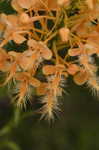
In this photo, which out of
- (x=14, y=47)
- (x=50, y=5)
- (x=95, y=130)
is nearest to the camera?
(x=50, y=5)

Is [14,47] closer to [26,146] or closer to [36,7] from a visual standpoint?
[36,7]

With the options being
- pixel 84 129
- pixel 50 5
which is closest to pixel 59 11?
pixel 50 5

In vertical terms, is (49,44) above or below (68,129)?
above

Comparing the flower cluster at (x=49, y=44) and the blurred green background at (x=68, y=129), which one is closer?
the flower cluster at (x=49, y=44)

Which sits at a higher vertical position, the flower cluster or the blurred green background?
the flower cluster

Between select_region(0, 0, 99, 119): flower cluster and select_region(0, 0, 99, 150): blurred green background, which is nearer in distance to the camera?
select_region(0, 0, 99, 119): flower cluster

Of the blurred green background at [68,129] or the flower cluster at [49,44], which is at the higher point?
the flower cluster at [49,44]

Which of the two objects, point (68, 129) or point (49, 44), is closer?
point (49, 44)

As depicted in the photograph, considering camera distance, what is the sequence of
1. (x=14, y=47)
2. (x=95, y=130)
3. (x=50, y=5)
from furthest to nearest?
1. (x=95, y=130)
2. (x=14, y=47)
3. (x=50, y=5)
